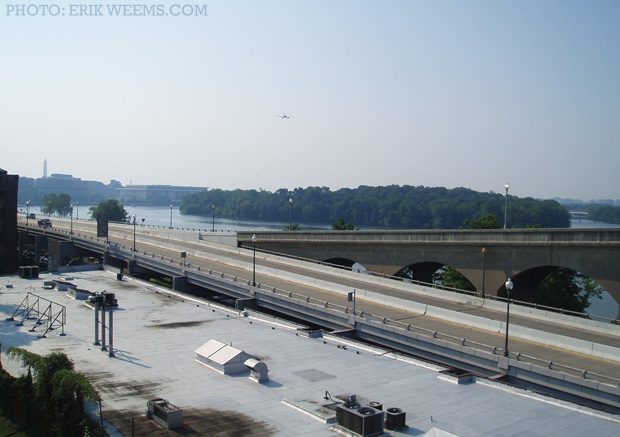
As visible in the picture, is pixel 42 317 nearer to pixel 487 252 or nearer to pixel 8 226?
pixel 487 252

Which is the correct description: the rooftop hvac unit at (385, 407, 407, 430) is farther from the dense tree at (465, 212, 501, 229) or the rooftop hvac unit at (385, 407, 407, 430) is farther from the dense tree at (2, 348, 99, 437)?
the dense tree at (465, 212, 501, 229)

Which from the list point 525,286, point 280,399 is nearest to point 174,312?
point 280,399

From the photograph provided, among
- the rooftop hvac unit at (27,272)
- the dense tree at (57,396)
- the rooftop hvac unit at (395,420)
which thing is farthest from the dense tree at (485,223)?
the dense tree at (57,396)

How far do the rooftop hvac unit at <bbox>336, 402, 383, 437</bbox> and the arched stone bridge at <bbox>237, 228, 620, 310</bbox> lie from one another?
28259mm

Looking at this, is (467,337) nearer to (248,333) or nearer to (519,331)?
(519,331)

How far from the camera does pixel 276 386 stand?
20.0 meters

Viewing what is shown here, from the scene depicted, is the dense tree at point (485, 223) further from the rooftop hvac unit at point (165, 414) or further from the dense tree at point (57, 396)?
the dense tree at point (57, 396)

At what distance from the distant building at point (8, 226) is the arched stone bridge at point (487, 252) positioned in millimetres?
31266

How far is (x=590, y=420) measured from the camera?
17000mm

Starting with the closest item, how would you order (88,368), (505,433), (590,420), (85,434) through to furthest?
(85,434)
(505,433)
(590,420)
(88,368)

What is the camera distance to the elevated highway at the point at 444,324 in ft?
73.9

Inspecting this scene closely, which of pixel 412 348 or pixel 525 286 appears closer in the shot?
pixel 412 348

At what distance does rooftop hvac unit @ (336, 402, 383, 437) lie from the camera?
15280mm

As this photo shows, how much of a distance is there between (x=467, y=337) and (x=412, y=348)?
9.05 ft
